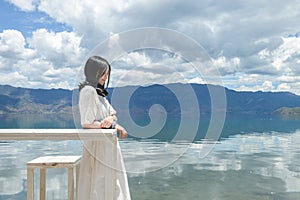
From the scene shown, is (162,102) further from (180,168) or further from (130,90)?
(180,168)

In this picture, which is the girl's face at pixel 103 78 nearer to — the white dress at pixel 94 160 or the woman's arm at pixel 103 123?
the white dress at pixel 94 160

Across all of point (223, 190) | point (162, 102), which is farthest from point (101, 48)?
point (223, 190)

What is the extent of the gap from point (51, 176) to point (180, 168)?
4.12m

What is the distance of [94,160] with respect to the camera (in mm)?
2611

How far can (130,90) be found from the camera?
2602 mm

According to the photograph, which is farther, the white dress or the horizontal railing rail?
the white dress

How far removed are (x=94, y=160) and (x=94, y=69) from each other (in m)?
→ 0.64

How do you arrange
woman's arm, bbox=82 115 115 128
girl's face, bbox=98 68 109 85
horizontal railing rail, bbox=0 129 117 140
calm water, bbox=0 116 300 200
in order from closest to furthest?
horizontal railing rail, bbox=0 129 117 140 → woman's arm, bbox=82 115 115 128 → girl's face, bbox=98 68 109 85 → calm water, bbox=0 116 300 200

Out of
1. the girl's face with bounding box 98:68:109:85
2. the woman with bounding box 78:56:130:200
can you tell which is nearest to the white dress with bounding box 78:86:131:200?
the woman with bounding box 78:56:130:200

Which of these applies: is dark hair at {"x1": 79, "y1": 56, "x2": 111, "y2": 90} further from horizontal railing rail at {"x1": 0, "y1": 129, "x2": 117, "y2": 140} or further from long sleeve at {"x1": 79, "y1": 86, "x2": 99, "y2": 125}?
horizontal railing rail at {"x1": 0, "y1": 129, "x2": 117, "y2": 140}

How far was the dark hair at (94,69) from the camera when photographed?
254 centimetres

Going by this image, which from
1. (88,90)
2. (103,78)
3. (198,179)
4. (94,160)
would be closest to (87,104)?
(88,90)

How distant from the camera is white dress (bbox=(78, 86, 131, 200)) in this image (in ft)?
8.14

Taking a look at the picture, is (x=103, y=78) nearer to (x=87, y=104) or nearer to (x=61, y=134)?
(x=87, y=104)
